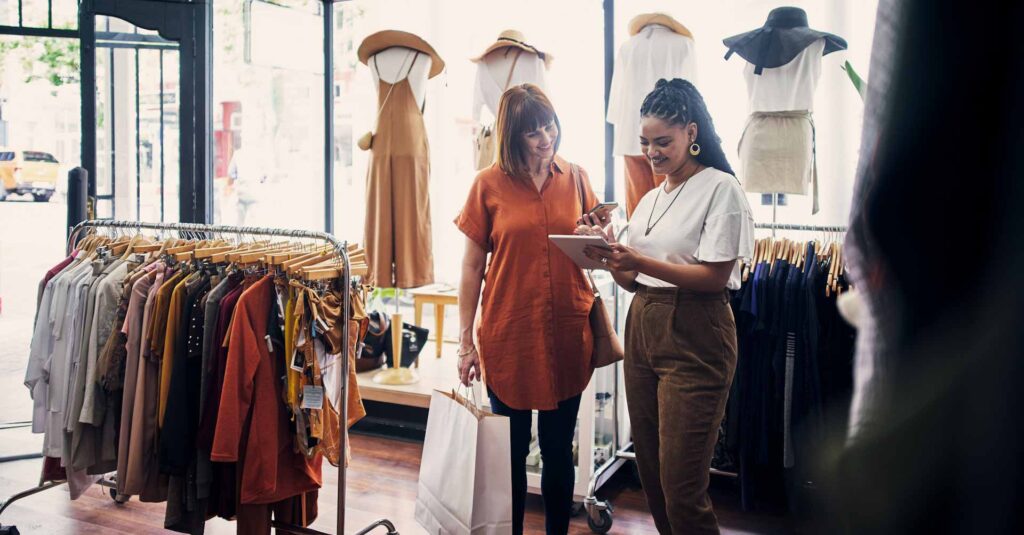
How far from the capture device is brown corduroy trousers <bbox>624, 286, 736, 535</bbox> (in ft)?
6.40

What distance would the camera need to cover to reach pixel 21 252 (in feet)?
14.5

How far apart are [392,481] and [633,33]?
2.24 metres

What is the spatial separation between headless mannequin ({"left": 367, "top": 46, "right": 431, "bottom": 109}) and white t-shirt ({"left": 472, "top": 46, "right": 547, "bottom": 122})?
401 mm

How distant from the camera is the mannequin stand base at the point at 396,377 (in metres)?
4.04

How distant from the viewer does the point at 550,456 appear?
238 cm

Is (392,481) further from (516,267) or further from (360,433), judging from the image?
(516,267)

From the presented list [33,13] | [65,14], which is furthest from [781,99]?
[33,13]

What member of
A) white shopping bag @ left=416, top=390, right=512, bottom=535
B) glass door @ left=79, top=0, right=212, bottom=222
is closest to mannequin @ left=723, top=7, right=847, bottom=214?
white shopping bag @ left=416, top=390, right=512, bottom=535

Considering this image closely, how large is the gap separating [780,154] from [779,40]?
0.46 metres

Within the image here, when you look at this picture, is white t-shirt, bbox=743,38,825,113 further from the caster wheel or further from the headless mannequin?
the caster wheel

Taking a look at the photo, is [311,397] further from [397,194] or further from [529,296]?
[397,194]

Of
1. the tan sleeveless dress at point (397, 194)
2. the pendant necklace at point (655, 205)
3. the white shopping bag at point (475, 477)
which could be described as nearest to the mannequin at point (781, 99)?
the pendant necklace at point (655, 205)

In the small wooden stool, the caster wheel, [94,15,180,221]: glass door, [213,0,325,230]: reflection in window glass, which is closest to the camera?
the caster wheel

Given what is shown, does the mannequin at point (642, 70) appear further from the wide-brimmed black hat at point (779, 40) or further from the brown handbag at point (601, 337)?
the brown handbag at point (601, 337)
